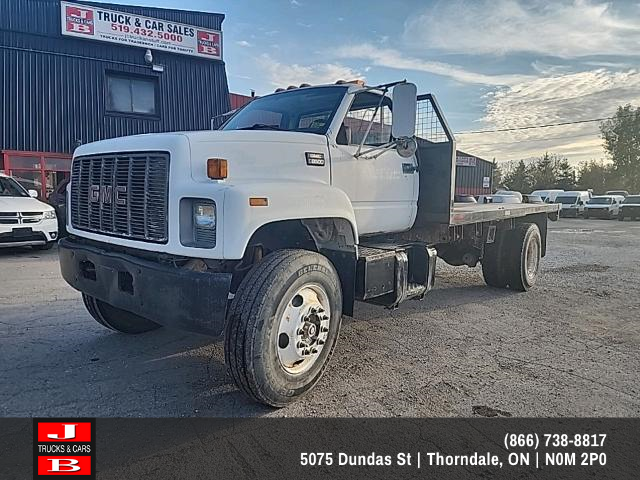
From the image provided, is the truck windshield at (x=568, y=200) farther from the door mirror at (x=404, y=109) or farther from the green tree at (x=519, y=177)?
the door mirror at (x=404, y=109)

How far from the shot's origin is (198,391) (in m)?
3.56

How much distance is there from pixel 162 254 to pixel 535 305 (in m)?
5.00

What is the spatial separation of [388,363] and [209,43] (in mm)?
17047

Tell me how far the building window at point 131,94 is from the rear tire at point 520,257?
14.5m

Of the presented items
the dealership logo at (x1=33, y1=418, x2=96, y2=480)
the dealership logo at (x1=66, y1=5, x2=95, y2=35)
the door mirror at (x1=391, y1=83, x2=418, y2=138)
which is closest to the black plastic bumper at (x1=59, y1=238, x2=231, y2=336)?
the dealership logo at (x1=33, y1=418, x2=96, y2=480)

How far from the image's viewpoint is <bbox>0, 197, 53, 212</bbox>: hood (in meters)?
9.73

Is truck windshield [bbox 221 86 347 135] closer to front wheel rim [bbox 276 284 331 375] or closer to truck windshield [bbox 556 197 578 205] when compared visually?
front wheel rim [bbox 276 284 331 375]

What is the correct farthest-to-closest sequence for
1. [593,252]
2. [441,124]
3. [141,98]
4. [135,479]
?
[141,98] < [593,252] < [441,124] < [135,479]

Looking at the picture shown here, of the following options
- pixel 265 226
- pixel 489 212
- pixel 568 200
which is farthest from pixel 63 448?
pixel 568 200

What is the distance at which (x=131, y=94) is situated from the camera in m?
17.2

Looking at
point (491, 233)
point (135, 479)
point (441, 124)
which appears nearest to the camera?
point (135, 479)

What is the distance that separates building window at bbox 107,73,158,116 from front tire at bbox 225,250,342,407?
1574cm

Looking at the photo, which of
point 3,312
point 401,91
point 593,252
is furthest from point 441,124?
point 593,252

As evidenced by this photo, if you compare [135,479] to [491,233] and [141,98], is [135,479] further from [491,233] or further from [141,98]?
[141,98]
